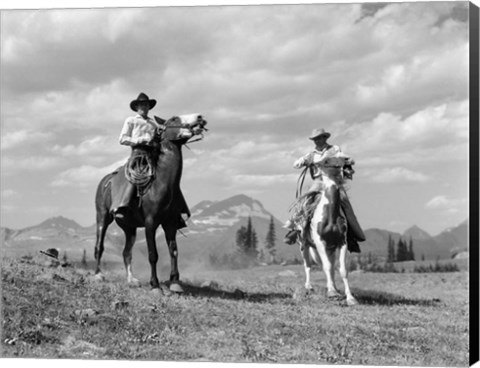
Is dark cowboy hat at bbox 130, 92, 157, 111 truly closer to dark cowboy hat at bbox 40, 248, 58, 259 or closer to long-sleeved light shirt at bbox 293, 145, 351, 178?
long-sleeved light shirt at bbox 293, 145, 351, 178

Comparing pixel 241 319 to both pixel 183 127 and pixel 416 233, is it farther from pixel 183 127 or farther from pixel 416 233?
pixel 183 127

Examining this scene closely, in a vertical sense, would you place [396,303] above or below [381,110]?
below

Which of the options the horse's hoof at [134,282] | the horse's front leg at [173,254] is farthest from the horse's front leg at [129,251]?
the horse's front leg at [173,254]

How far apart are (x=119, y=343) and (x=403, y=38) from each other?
5.42m

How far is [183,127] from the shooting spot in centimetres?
1507

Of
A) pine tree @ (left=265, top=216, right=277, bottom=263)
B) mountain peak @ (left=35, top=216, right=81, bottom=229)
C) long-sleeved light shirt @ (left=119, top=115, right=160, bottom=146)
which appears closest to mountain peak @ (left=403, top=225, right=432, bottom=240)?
pine tree @ (left=265, top=216, right=277, bottom=263)

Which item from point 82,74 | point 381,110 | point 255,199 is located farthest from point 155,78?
point 381,110

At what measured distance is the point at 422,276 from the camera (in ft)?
49.4

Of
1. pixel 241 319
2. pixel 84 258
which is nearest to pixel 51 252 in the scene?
pixel 84 258

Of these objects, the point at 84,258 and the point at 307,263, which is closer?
the point at 307,263

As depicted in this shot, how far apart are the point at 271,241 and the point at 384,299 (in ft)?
5.65

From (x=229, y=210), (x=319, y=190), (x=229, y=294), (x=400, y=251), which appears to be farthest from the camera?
(x=229, y=294)

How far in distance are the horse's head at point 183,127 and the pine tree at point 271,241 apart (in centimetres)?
161

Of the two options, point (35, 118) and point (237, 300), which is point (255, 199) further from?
point (35, 118)
